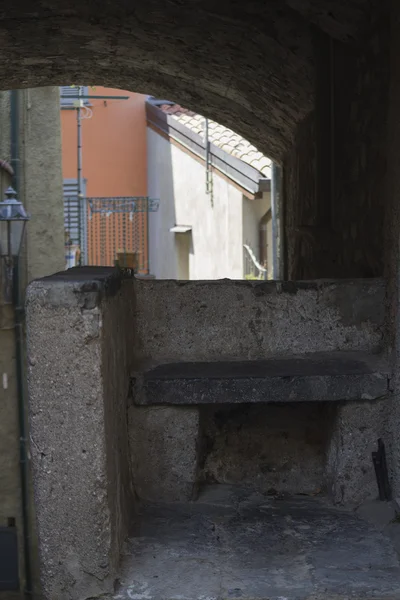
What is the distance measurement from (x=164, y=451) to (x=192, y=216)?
32.4ft

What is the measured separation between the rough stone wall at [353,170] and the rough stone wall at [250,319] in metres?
0.26

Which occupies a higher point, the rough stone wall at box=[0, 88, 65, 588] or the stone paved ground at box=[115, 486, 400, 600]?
the rough stone wall at box=[0, 88, 65, 588]

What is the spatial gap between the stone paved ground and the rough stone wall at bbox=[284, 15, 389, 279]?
42.2 inches

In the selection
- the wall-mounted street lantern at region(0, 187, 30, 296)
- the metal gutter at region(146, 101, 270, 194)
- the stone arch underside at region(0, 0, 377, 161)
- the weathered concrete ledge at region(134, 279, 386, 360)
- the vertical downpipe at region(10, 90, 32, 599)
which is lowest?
the vertical downpipe at region(10, 90, 32, 599)

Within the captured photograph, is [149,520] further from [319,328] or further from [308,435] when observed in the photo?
[319,328]

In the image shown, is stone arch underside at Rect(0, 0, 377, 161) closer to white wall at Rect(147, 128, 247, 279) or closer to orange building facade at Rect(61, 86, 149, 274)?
white wall at Rect(147, 128, 247, 279)

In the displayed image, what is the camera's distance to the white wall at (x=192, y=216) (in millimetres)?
11195

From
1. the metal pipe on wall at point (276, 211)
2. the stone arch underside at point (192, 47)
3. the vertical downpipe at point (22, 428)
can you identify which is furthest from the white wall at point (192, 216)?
the stone arch underside at point (192, 47)

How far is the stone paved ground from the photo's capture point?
2850mm

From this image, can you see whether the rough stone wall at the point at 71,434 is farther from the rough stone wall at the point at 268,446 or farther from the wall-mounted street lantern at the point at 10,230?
the wall-mounted street lantern at the point at 10,230

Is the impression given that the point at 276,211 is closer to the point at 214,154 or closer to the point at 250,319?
the point at 250,319

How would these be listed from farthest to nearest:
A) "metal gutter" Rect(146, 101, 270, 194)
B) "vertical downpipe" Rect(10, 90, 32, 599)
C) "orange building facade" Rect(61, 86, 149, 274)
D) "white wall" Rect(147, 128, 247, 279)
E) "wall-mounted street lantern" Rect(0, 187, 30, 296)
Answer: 1. "orange building facade" Rect(61, 86, 149, 274)
2. "white wall" Rect(147, 128, 247, 279)
3. "metal gutter" Rect(146, 101, 270, 194)
4. "vertical downpipe" Rect(10, 90, 32, 599)
5. "wall-mounted street lantern" Rect(0, 187, 30, 296)

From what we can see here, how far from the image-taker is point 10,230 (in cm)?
670

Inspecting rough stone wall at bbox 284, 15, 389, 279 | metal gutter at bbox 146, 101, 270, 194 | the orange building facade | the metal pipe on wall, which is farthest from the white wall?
rough stone wall at bbox 284, 15, 389, 279
